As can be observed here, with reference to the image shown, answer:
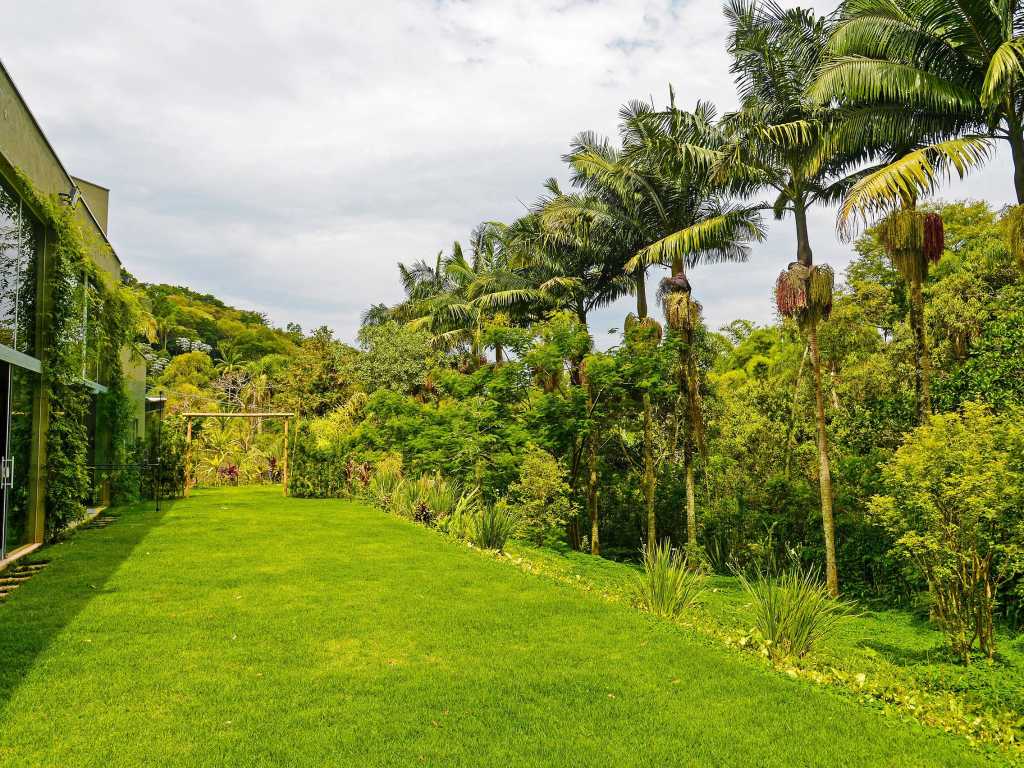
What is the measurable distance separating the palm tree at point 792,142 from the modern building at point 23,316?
34.2ft

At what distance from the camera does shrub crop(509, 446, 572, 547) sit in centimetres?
1371

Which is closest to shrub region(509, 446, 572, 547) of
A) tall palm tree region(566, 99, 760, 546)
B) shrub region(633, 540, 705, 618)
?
tall palm tree region(566, 99, 760, 546)

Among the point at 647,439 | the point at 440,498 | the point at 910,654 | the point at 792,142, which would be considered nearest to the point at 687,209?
the point at 792,142

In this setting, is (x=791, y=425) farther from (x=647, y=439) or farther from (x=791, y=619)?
(x=791, y=619)

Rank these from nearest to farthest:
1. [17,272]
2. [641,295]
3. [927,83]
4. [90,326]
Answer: [17,272] → [927,83] → [90,326] → [641,295]

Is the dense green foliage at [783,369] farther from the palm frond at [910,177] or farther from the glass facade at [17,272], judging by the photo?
the glass facade at [17,272]

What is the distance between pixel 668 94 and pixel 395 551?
10682mm

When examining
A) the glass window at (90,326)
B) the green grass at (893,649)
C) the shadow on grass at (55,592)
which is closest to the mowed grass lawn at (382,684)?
the shadow on grass at (55,592)

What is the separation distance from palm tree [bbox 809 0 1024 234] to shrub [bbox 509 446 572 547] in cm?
711

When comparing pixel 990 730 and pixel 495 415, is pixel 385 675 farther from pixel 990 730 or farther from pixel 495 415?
pixel 495 415

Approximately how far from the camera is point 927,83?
374 inches

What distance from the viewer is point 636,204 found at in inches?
627

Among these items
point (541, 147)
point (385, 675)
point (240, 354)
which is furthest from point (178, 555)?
point (240, 354)

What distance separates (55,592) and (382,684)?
14.0 ft
